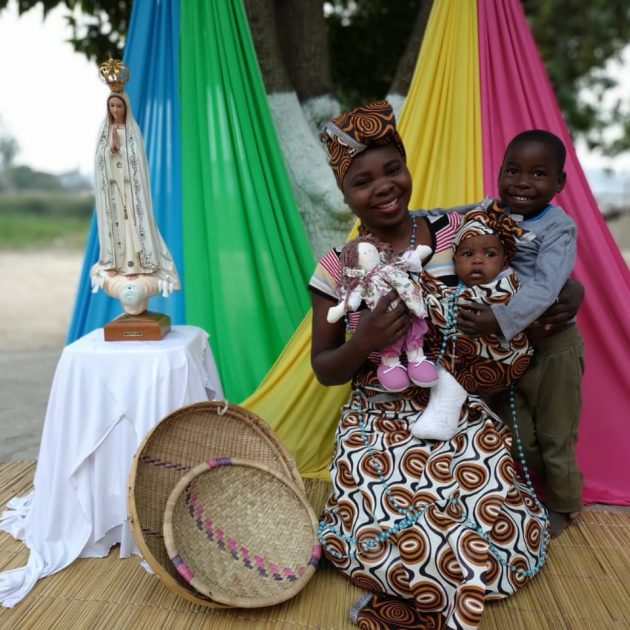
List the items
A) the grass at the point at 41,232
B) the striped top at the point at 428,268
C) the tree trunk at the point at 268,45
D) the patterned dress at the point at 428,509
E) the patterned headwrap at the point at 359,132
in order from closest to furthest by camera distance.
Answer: the patterned dress at the point at 428,509
the patterned headwrap at the point at 359,132
the striped top at the point at 428,268
the tree trunk at the point at 268,45
the grass at the point at 41,232

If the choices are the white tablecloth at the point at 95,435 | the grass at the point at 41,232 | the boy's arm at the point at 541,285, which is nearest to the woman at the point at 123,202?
the white tablecloth at the point at 95,435

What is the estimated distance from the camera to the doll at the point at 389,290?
1.82 metres

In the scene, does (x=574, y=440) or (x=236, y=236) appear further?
(x=236, y=236)

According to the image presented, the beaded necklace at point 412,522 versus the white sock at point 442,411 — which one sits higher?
the white sock at point 442,411

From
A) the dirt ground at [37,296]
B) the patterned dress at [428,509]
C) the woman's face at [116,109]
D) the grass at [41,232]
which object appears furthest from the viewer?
the grass at [41,232]

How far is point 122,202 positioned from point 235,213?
79 cm

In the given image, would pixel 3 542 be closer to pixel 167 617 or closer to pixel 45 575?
pixel 45 575

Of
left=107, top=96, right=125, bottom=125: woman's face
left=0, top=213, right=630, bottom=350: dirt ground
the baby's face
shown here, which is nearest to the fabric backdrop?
the baby's face

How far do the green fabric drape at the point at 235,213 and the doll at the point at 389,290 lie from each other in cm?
112

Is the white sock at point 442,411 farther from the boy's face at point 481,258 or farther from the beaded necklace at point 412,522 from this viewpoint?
the boy's face at point 481,258

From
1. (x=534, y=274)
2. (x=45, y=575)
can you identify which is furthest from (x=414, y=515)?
(x=45, y=575)

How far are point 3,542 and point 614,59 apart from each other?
41.9 ft

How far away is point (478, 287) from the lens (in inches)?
75.7

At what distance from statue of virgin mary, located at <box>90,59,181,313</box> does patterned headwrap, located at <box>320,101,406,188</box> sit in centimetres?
71
